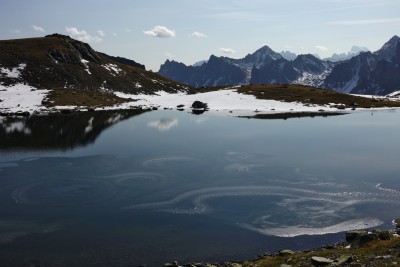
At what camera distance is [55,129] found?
8906 centimetres

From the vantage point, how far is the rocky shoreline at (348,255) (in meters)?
24.7

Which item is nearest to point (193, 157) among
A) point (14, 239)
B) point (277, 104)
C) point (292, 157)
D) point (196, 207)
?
point (292, 157)

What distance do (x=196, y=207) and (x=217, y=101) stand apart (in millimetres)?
122123

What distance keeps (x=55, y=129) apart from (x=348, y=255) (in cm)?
7679

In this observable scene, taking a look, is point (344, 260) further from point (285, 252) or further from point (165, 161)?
point (165, 161)

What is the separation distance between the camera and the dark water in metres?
31.0

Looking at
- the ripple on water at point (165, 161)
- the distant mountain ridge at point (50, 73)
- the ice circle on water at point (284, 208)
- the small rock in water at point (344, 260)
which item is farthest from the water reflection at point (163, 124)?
the distant mountain ridge at point (50, 73)

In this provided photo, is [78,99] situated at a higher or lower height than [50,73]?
lower

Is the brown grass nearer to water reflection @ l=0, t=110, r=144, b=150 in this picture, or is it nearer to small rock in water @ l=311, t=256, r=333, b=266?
water reflection @ l=0, t=110, r=144, b=150

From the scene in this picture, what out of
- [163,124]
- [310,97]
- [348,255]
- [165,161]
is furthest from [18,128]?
[310,97]

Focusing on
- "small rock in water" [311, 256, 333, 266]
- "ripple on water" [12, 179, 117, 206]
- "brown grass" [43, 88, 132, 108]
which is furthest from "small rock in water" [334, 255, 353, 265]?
"brown grass" [43, 88, 132, 108]

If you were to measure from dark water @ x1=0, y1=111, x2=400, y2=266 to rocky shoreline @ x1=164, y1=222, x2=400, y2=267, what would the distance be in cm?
166

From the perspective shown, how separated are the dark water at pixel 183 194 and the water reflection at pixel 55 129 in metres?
0.57

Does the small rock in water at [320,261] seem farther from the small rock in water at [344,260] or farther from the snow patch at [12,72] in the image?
the snow patch at [12,72]
